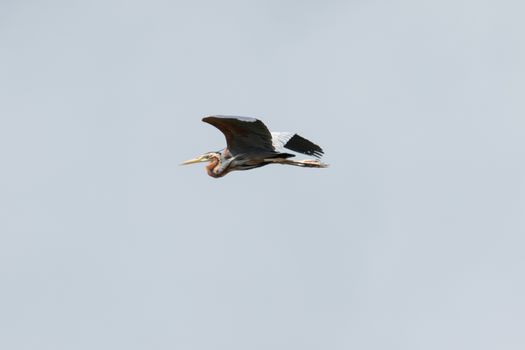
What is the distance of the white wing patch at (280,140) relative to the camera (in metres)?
29.2

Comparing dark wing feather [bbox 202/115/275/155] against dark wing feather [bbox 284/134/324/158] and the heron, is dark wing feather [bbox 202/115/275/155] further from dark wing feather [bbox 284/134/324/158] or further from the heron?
dark wing feather [bbox 284/134/324/158]

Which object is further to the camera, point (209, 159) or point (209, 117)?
point (209, 159)

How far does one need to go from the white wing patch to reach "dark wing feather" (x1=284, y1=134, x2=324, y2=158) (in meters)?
1.15

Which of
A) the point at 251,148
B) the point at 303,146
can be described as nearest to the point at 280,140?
the point at 251,148

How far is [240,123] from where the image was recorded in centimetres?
2816

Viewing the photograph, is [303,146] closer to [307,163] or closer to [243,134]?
[307,163]

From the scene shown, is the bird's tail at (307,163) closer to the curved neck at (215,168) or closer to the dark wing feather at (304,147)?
the dark wing feather at (304,147)

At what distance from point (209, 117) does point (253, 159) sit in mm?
2214

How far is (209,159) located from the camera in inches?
1216

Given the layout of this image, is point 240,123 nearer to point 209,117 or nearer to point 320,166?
point 209,117

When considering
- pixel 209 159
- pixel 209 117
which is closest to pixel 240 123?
pixel 209 117

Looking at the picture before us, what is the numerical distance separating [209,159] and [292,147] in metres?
1.98

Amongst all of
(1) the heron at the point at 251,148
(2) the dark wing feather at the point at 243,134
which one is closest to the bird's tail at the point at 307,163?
(1) the heron at the point at 251,148

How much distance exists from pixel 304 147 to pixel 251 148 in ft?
7.07
